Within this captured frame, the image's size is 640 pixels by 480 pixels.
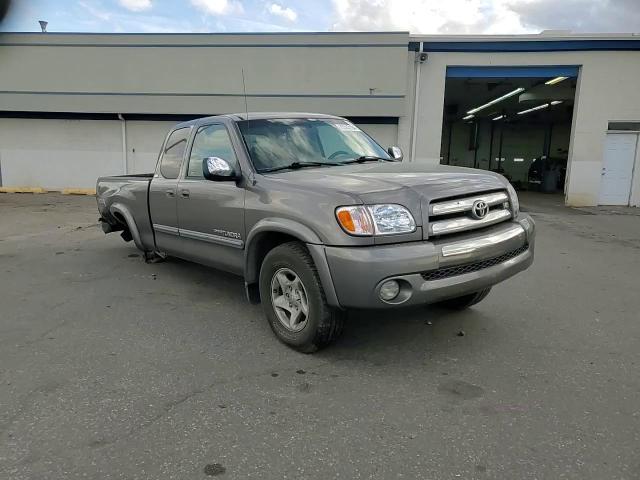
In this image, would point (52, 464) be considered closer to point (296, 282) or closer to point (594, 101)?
point (296, 282)

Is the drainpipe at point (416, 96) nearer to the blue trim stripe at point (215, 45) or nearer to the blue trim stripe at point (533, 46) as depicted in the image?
the blue trim stripe at point (533, 46)

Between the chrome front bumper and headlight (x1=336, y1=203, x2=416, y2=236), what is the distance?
11 cm

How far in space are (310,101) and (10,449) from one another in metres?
13.9

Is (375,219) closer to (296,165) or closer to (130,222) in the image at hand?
(296,165)

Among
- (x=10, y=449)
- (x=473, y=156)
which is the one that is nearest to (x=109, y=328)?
(x=10, y=449)

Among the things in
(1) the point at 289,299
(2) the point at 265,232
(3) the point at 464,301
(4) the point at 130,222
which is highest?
(2) the point at 265,232

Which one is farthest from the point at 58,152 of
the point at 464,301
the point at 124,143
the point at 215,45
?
the point at 464,301

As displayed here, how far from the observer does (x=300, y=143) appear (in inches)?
179

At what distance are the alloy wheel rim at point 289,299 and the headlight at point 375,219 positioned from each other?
0.65m

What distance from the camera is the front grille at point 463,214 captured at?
3391 mm

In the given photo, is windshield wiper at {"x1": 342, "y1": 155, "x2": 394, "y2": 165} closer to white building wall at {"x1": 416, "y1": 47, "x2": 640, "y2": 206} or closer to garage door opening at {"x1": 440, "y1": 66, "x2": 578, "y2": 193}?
white building wall at {"x1": 416, "y1": 47, "x2": 640, "y2": 206}

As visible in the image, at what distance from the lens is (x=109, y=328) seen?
439 cm

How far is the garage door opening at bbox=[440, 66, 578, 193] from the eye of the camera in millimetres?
20219

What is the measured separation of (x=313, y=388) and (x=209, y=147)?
8.82ft
